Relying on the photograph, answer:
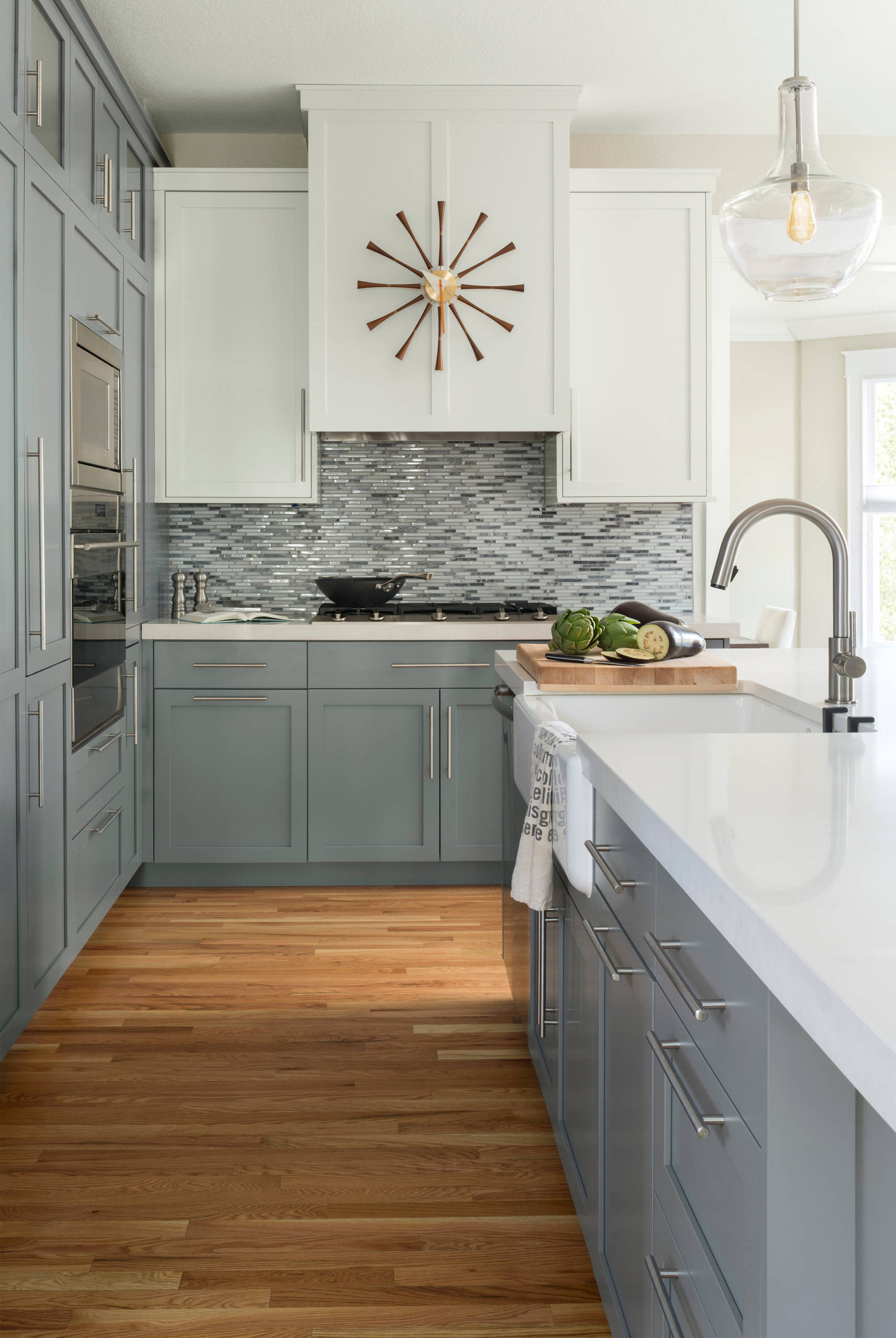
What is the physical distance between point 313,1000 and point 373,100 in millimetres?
2875

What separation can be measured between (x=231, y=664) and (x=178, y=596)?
0.47 metres

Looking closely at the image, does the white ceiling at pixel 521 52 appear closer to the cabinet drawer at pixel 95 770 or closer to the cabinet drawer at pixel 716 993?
the cabinet drawer at pixel 95 770

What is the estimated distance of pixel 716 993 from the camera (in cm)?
96

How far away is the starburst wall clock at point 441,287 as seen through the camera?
11.6 ft

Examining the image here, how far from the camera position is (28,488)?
235 centimetres

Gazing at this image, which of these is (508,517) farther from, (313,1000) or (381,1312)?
(381,1312)

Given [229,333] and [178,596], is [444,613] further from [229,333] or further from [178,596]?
[229,333]

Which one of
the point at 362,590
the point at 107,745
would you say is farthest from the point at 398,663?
the point at 107,745

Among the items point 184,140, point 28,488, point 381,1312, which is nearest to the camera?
point 381,1312

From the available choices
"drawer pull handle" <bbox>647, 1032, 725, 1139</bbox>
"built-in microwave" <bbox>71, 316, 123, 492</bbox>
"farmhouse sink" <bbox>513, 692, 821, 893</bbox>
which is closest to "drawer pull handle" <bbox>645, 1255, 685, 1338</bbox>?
"drawer pull handle" <bbox>647, 1032, 725, 1139</bbox>

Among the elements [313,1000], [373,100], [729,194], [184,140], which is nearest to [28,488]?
[313,1000]

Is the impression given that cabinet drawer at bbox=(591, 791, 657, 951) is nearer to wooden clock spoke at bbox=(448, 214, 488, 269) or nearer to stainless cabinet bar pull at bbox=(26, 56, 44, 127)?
stainless cabinet bar pull at bbox=(26, 56, 44, 127)

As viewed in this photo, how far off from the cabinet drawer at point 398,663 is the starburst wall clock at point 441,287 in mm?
964

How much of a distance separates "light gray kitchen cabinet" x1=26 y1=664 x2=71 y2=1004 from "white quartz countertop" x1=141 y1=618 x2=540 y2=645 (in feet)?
3.02
